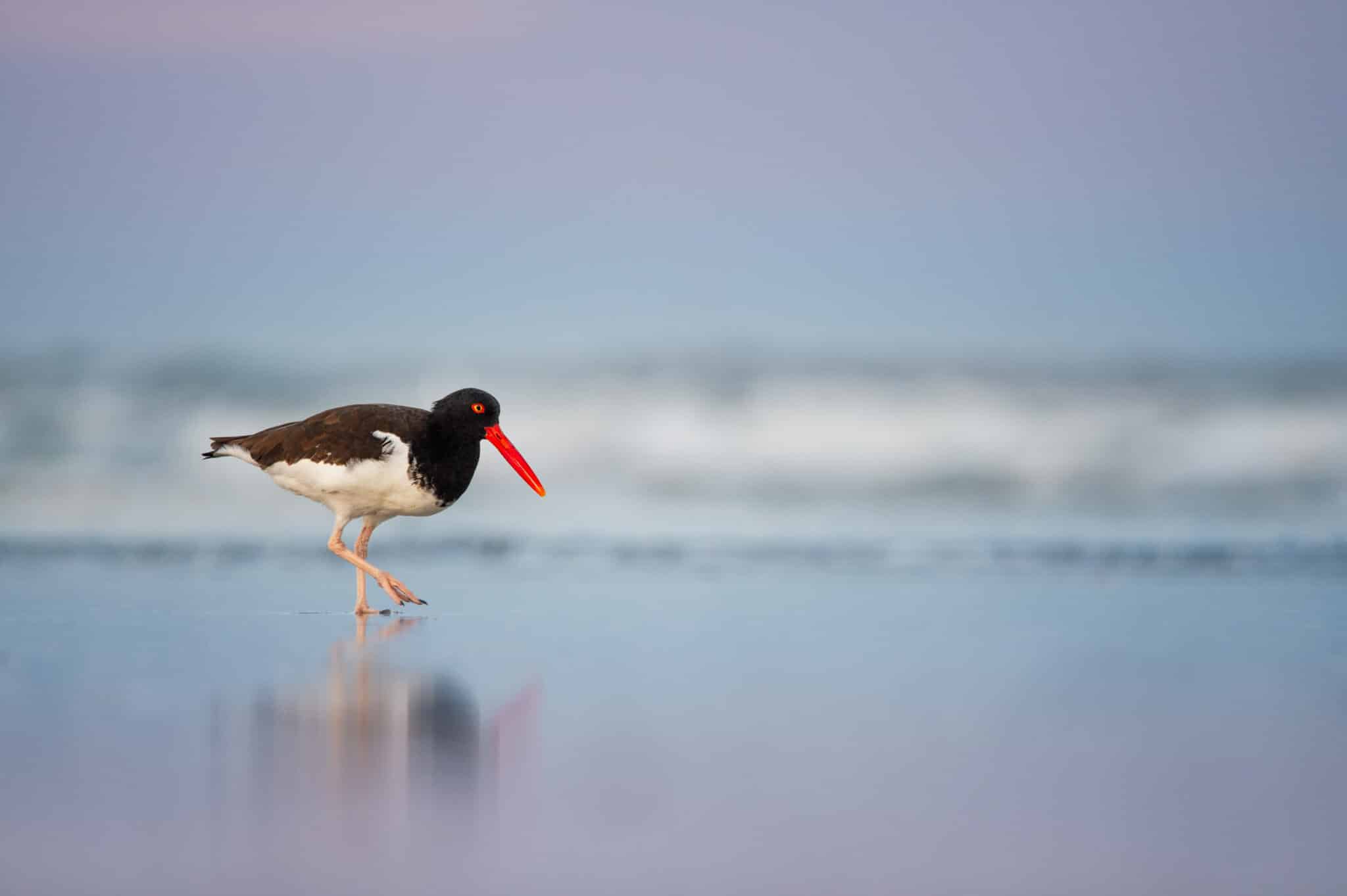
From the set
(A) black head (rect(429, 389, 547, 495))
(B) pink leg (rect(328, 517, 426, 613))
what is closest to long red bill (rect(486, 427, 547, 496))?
(A) black head (rect(429, 389, 547, 495))

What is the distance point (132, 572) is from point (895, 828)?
7551mm

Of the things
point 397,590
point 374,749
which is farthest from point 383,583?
point 374,749

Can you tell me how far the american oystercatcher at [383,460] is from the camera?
7.14 m

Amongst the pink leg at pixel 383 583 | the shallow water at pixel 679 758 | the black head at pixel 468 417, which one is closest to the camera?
the shallow water at pixel 679 758

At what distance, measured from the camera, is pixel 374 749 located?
11.2 feet

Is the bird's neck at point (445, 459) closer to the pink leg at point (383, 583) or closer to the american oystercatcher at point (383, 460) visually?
the american oystercatcher at point (383, 460)

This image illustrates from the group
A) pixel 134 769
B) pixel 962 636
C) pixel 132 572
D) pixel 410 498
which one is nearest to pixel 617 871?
pixel 134 769

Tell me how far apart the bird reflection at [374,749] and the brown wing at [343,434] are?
2.64 m

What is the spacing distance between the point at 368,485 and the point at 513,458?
865mm

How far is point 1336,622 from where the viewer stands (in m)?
6.69

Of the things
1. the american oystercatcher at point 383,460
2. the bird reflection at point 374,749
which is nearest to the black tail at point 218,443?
the american oystercatcher at point 383,460

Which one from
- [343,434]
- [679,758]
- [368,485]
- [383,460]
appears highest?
[343,434]

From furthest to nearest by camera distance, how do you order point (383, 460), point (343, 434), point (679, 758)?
point (343, 434), point (383, 460), point (679, 758)

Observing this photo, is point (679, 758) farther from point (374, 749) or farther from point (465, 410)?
point (465, 410)
